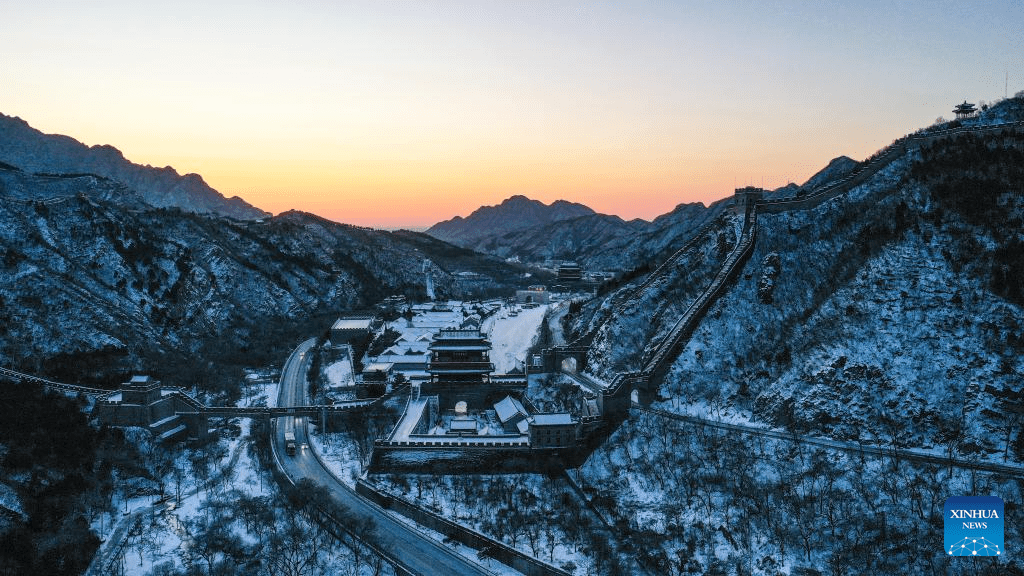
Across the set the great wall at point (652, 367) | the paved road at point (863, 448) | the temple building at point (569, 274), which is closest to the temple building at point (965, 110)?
the great wall at point (652, 367)

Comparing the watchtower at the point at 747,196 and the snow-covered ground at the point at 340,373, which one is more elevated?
the watchtower at the point at 747,196

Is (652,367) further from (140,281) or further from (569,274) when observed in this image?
(569,274)

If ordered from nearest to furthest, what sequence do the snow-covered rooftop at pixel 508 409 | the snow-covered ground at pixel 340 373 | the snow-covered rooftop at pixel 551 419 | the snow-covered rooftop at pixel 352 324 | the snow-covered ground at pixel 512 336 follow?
1. the snow-covered rooftop at pixel 551 419
2. the snow-covered rooftop at pixel 508 409
3. the snow-covered ground at pixel 340 373
4. the snow-covered ground at pixel 512 336
5. the snow-covered rooftop at pixel 352 324

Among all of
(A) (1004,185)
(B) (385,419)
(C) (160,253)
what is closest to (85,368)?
(B) (385,419)

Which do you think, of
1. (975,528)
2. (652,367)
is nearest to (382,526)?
(652,367)

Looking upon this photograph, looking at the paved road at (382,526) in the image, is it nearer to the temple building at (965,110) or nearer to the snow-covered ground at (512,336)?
the snow-covered ground at (512,336)

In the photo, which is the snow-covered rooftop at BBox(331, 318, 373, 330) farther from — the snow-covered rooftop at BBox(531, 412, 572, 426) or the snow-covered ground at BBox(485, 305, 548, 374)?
the snow-covered rooftop at BBox(531, 412, 572, 426)

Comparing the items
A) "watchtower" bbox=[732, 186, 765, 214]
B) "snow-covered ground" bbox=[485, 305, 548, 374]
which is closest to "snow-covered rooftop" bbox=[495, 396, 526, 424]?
"snow-covered ground" bbox=[485, 305, 548, 374]
